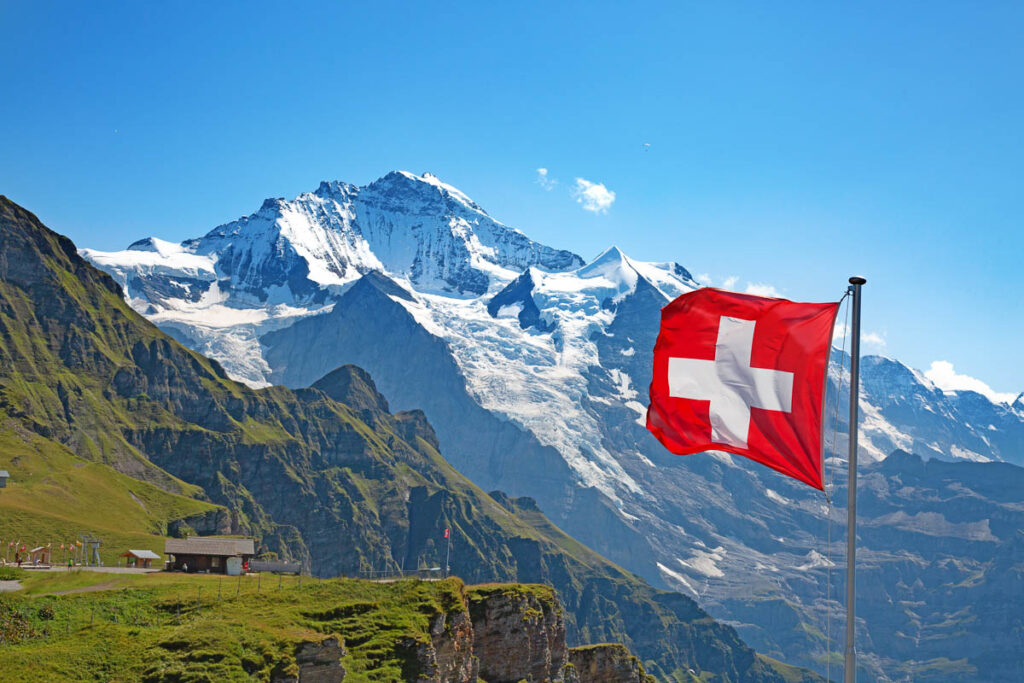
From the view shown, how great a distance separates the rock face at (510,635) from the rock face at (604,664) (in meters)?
13.9

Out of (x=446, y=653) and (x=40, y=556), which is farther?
(x=40, y=556)

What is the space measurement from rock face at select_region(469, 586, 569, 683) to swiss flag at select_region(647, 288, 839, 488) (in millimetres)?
69101

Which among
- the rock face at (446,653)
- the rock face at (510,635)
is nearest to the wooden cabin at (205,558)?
the rock face at (510,635)

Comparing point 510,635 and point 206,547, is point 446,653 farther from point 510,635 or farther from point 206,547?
point 206,547

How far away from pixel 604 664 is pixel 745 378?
94.4 meters

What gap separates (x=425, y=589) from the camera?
91.9m

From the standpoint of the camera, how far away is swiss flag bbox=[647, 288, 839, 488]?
30.8 metres

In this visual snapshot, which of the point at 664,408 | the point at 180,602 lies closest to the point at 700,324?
the point at 664,408

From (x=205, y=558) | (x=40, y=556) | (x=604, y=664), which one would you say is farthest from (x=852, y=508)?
(x=40, y=556)

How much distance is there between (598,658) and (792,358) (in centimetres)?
9622

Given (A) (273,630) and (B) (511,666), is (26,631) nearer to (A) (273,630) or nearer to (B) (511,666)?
(A) (273,630)

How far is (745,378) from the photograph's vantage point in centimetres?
3244

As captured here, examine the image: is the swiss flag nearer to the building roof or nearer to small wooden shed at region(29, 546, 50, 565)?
the building roof

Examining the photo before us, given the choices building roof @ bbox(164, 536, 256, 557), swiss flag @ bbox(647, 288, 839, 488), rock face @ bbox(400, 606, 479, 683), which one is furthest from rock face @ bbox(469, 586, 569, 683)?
swiss flag @ bbox(647, 288, 839, 488)
